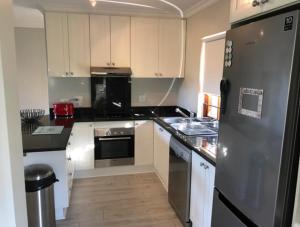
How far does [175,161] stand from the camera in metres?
2.57

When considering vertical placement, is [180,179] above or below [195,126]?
below

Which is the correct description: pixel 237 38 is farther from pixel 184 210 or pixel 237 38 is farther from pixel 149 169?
pixel 149 169

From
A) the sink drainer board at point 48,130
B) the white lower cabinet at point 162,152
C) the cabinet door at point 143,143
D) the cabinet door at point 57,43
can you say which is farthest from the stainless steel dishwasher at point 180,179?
the cabinet door at point 57,43

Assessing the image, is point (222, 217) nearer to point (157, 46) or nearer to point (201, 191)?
point (201, 191)

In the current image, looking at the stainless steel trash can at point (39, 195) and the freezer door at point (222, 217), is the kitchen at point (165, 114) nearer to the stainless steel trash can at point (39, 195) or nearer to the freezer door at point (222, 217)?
the freezer door at point (222, 217)

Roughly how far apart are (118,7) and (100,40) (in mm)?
511

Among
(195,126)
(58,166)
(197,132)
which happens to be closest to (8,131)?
(58,166)

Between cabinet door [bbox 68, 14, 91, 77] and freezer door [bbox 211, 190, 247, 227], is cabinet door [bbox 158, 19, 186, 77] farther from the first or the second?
freezer door [bbox 211, 190, 247, 227]

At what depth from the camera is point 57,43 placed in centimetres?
342

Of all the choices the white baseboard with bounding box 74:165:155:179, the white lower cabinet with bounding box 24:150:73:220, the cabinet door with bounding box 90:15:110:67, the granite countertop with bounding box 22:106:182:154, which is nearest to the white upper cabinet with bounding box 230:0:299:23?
the granite countertop with bounding box 22:106:182:154

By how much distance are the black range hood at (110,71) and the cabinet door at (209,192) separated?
2.09 metres

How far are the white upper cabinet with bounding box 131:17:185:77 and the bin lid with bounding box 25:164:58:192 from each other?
1.97 metres

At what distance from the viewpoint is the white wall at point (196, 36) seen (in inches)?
108

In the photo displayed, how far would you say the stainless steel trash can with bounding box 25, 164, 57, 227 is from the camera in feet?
7.09
